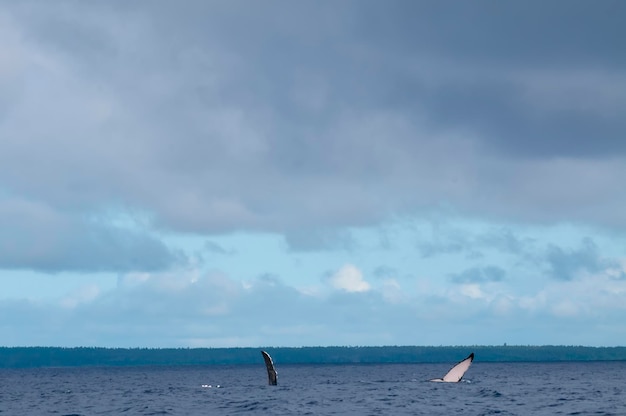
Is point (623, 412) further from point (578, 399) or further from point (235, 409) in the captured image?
point (235, 409)

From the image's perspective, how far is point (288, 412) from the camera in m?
65.8

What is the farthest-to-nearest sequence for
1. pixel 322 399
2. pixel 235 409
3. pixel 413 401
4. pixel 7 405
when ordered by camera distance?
1. pixel 7 405
2. pixel 322 399
3. pixel 413 401
4. pixel 235 409

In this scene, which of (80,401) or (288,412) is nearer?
(288,412)

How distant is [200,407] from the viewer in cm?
7444

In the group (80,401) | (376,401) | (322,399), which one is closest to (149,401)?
(80,401)

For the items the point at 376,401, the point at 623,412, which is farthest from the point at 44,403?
the point at 623,412

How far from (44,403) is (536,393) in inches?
1864

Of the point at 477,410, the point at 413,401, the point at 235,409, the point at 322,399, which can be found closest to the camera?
the point at 477,410

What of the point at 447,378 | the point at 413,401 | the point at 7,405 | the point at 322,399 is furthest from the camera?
the point at 447,378

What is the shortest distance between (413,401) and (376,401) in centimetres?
370

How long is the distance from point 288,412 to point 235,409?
6.02 metres

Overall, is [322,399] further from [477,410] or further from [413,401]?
[477,410]

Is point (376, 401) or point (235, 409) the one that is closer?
point (235, 409)

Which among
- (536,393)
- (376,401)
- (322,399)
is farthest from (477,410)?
(536,393)
